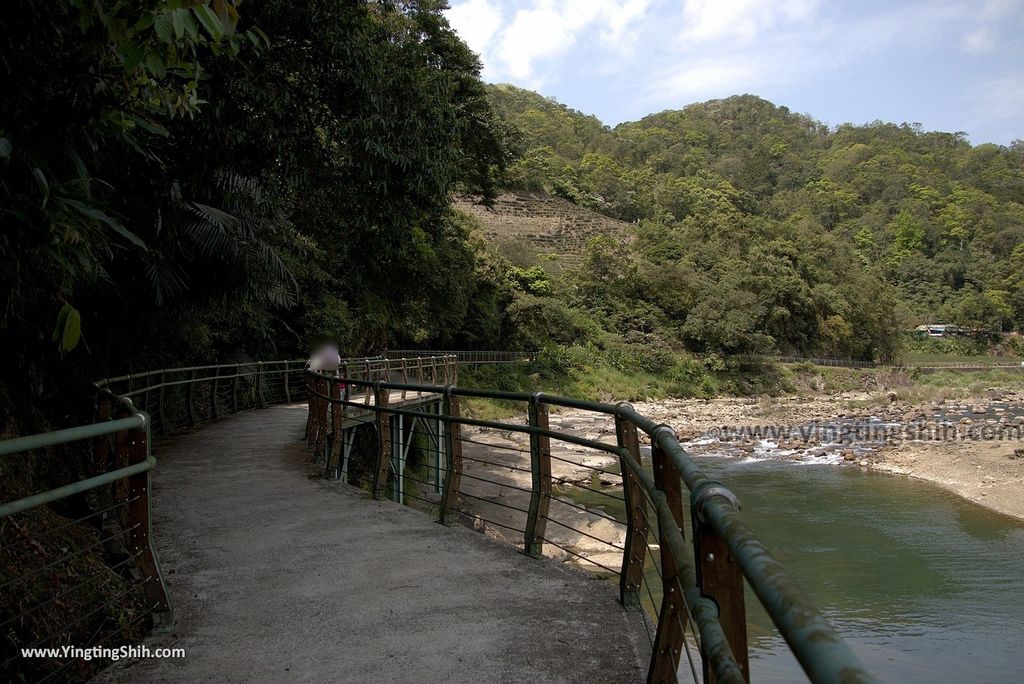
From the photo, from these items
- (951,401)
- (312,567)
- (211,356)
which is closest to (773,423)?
(951,401)

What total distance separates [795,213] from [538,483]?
97.4m

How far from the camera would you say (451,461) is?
590 centimetres

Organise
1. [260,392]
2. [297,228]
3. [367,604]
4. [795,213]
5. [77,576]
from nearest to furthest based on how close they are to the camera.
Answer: [367,604] < [77,576] < [297,228] < [260,392] < [795,213]

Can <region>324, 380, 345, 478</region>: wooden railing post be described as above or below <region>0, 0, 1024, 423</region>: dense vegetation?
below

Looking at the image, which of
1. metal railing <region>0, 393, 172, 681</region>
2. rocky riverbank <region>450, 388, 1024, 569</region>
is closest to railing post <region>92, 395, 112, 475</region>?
metal railing <region>0, 393, 172, 681</region>

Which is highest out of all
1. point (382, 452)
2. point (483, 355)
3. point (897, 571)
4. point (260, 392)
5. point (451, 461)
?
point (451, 461)

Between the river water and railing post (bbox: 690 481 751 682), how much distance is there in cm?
748

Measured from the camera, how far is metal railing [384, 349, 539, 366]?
3228 centimetres

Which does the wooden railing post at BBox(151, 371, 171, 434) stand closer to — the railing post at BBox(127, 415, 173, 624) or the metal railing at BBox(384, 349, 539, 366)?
the railing post at BBox(127, 415, 173, 624)

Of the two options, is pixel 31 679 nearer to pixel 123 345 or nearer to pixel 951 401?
pixel 123 345

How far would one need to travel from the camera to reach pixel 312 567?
4922 mm

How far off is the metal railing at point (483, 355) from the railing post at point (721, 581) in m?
30.1

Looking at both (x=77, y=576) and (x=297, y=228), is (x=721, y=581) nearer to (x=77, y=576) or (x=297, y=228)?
(x=77, y=576)

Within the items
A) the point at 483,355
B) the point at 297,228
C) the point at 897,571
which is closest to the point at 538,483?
the point at 297,228
